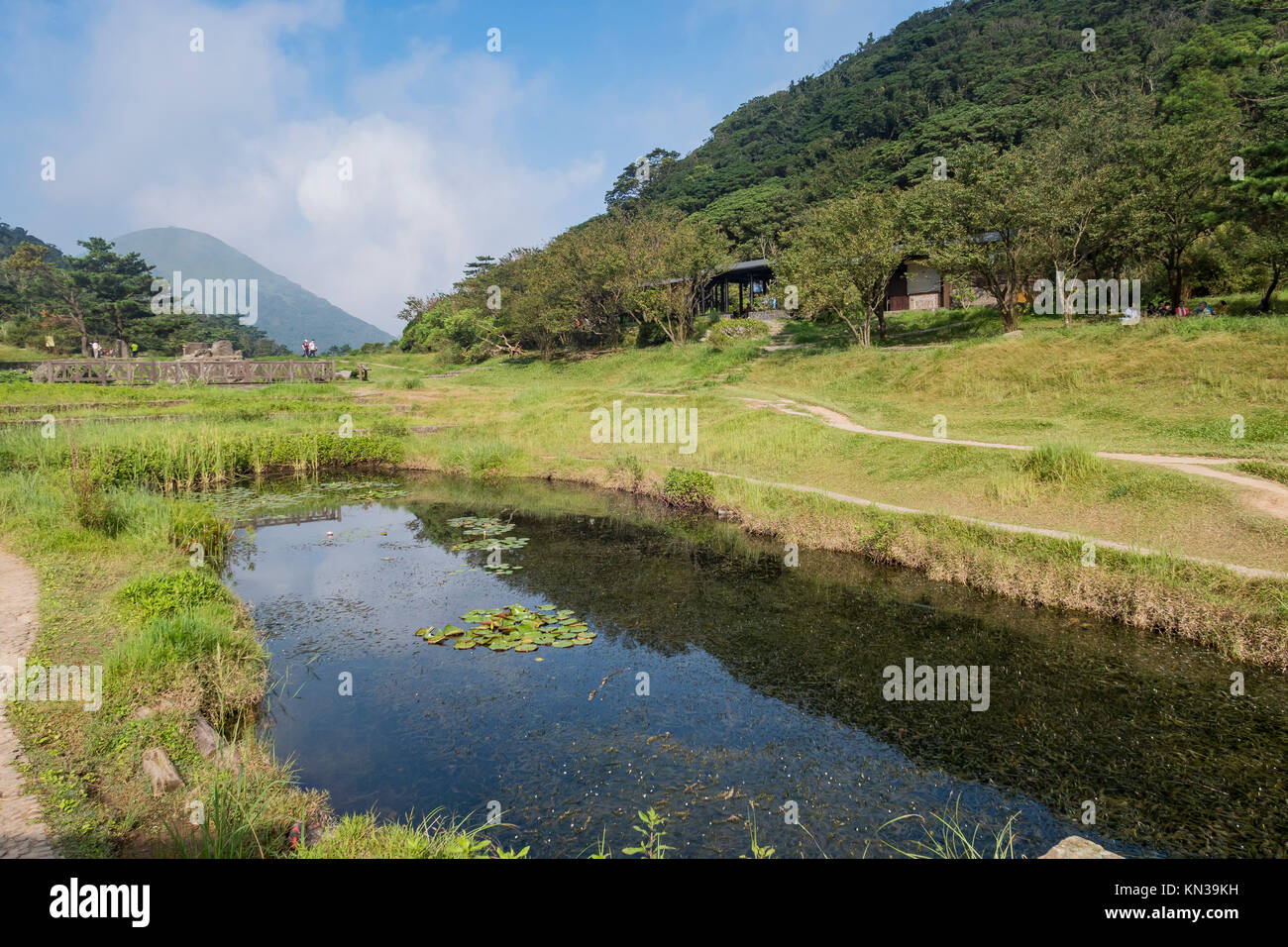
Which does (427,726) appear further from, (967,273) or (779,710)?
(967,273)

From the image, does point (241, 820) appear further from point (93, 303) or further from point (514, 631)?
point (93, 303)

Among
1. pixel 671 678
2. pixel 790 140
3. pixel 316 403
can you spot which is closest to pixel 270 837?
pixel 671 678

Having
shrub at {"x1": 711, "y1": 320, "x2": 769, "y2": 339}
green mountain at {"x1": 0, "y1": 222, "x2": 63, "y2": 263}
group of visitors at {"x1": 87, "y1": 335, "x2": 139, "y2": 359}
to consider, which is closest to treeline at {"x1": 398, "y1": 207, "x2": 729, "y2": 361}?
shrub at {"x1": 711, "y1": 320, "x2": 769, "y2": 339}

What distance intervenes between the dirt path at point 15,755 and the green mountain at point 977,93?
1877 inches

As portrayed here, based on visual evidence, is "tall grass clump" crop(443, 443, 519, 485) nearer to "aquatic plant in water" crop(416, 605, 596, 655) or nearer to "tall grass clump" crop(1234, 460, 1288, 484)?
"aquatic plant in water" crop(416, 605, 596, 655)

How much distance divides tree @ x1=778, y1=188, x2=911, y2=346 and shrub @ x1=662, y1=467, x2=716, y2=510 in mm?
19046

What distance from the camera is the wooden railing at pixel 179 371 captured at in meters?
35.1

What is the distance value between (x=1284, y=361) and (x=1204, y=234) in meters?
18.4

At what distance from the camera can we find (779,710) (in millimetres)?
8609

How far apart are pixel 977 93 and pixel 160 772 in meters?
99.1

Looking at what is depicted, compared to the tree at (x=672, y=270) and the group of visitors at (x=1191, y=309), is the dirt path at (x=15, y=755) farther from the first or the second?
the tree at (x=672, y=270)

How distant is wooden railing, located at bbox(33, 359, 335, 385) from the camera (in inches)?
1382

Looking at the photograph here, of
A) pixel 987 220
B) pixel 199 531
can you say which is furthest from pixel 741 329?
pixel 199 531

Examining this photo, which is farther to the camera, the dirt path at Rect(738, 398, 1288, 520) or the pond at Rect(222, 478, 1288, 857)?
the dirt path at Rect(738, 398, 1288, 520)
